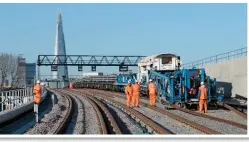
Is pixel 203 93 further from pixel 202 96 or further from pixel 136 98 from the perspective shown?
pixel 136 98

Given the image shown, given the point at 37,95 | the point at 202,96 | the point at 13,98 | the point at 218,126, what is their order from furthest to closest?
the point at 13,98 < the point at 202,96 < the point at 37,95 < the point at 218,126

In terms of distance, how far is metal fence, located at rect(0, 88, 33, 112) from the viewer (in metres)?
21.4

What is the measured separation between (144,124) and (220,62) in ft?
55.7

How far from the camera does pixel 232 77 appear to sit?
29.9 meters

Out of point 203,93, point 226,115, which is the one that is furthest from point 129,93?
point 226,115

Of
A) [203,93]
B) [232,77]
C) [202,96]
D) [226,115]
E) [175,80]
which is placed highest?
[232,77]

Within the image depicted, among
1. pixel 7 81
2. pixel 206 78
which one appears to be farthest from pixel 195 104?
pixel 7 81

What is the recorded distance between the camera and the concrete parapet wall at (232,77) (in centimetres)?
2775

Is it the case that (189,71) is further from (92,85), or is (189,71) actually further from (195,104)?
(92,85)

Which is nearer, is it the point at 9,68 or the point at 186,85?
the point at 186,85

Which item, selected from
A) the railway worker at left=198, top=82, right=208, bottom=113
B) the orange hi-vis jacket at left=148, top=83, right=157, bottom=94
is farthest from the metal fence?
the railway worker at left=198, top=82, right=208, bottom=113

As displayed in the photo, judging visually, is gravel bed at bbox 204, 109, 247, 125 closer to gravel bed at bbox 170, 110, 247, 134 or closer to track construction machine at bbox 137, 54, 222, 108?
track construction machine at bbox 137, 54, 222, 108

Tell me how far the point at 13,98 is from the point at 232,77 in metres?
13.6

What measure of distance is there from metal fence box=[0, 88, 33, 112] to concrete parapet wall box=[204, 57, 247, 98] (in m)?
11.4
